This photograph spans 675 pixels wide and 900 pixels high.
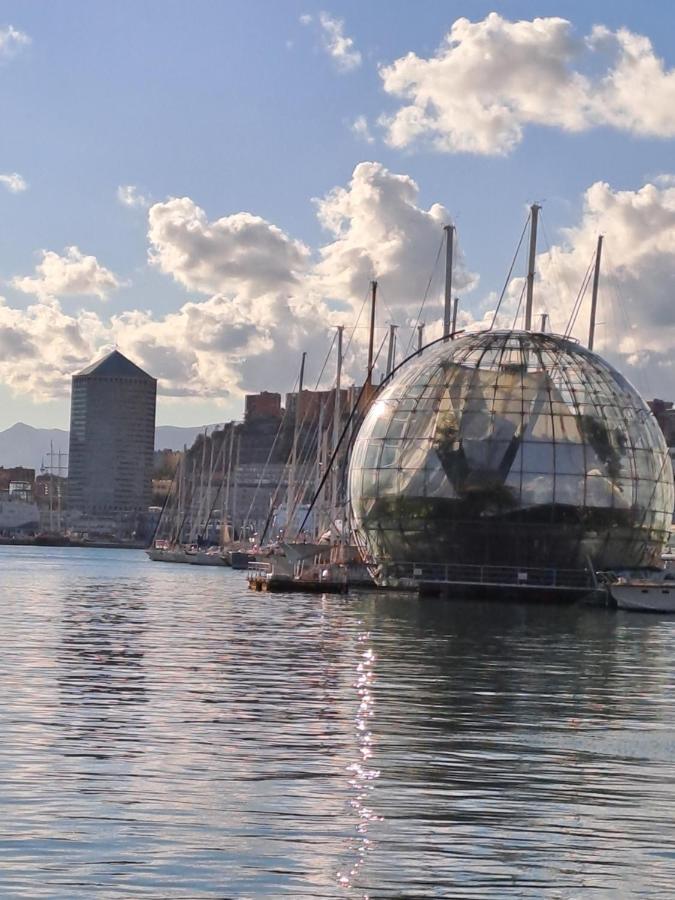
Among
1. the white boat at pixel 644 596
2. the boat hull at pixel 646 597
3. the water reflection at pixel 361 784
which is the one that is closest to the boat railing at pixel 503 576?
the white boat at pixel 644 596

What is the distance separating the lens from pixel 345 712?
29.7 meters

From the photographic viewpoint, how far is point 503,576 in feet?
285

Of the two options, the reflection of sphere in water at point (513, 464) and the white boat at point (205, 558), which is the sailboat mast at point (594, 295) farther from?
the white boat at point (205, 558)

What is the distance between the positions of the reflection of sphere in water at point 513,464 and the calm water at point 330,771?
41087 millimetres

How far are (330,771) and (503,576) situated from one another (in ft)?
213

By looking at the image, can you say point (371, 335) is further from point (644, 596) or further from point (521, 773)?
point (521, 773)

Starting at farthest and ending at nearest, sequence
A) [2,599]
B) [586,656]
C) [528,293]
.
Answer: [528,293]
[2,599]
[586,656]

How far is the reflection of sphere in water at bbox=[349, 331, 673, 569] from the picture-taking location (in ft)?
290

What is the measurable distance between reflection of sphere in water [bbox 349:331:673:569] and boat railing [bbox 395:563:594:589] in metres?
0.93

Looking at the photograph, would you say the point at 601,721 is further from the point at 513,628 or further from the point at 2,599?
the point at 2,599

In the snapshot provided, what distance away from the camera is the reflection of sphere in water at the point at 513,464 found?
88500 mm

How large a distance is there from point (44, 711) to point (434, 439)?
63132 mm

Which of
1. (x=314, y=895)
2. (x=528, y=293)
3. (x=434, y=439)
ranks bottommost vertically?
(x=314, y=895)

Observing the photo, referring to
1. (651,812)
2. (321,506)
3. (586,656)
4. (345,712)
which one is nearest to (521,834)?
(651,812)
